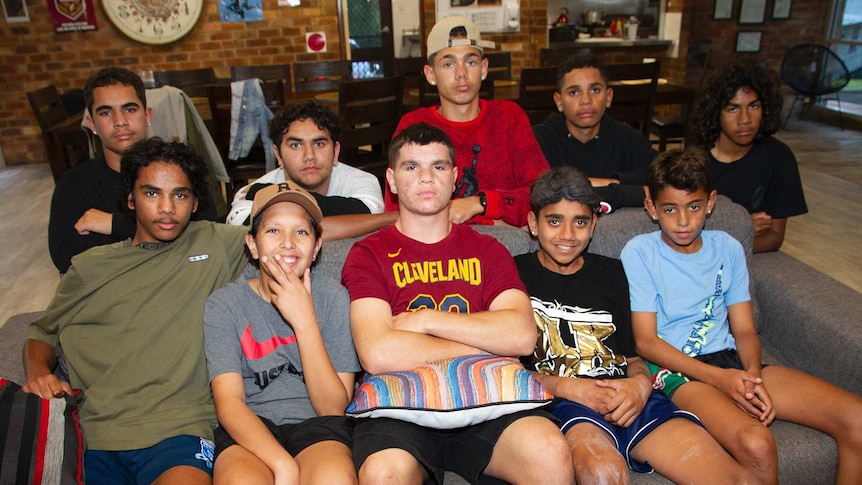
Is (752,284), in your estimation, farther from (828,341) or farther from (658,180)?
(658,180)

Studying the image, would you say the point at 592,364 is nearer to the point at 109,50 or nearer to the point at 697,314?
the point at 697,314

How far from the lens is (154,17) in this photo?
6199 millimetres

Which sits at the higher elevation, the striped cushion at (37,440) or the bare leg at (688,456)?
the striped cushion at (37,440)

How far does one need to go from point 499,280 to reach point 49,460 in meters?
1.18

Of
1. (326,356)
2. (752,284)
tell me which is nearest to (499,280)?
(326,356)

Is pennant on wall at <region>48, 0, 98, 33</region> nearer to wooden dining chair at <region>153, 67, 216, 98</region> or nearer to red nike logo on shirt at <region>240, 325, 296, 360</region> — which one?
wooden dining chair at <region>153, 67, 216, 98</region>

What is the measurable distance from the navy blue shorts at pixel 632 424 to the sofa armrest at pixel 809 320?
1.73ft

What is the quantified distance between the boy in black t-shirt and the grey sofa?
0.10m

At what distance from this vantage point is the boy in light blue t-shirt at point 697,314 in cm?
173

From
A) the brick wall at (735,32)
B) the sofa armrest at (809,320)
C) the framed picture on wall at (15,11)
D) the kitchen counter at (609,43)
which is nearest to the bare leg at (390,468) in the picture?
the sofa armrest at (809,320)

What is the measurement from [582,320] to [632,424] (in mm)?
316

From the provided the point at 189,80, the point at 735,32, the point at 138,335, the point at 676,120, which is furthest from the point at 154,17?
the point at 735,32

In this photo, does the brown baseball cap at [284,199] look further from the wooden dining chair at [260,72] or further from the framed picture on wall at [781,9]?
the framed picture on wall at [781,9]

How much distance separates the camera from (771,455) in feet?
5.11
